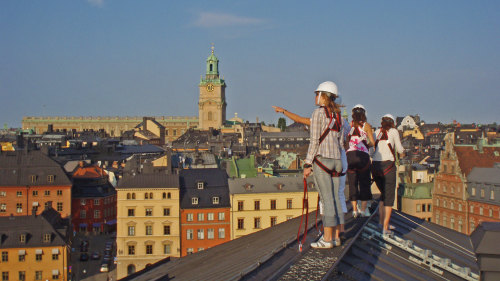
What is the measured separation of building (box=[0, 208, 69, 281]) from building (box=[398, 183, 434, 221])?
95.7 ft

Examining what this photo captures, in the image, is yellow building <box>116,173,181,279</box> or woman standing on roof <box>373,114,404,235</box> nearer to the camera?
woman standing on roof <box>373,114,404,235</box>

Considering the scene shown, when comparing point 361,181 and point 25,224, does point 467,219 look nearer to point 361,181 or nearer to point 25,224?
point 25,224

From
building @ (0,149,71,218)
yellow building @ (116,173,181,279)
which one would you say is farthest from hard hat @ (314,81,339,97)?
building @ (0,149,71,218)

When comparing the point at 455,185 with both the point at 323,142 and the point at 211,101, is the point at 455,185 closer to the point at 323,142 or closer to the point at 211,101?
the point at 323,142

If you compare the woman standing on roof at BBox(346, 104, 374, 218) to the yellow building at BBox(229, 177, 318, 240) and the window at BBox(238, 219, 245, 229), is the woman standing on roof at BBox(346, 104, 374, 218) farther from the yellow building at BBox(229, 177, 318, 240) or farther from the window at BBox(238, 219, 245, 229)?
the window at BBox(238, 219, 245, 229)

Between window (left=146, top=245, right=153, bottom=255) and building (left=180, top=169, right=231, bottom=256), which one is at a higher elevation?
building (left=180, top=169, right=231, bottom=256)

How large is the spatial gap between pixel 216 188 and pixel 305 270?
40123 millimetres

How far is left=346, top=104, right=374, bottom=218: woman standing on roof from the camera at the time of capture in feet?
38.4

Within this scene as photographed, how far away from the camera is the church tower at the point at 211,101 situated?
181m

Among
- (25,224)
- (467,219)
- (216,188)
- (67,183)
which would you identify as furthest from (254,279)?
(67,183)

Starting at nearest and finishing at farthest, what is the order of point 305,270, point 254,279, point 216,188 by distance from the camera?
point 305,270
point 254,279
point 216,188

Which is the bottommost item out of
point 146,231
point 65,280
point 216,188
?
point 65,280

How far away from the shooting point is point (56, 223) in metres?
44.0

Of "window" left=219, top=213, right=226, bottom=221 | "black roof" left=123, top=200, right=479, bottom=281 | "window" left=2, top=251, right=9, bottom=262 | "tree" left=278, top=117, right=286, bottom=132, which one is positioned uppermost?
"tree" left=278, top=117, right=286, bottom=132
